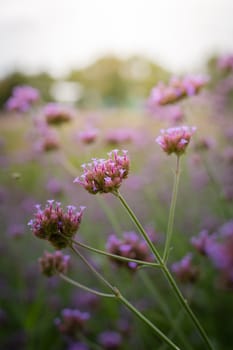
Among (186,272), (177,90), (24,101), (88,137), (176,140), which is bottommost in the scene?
(186,272)

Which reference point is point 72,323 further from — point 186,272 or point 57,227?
point 57,227

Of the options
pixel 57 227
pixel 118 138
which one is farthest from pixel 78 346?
pixel 57 227

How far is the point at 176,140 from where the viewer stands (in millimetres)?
1763

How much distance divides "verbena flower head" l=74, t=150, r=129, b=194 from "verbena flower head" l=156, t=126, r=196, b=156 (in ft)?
0.80

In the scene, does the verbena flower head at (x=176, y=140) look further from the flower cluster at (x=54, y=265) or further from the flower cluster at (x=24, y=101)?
the flower cluster at (x=24, y=101)

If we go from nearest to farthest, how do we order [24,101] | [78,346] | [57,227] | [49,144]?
[57,227], [78,346], [49,144], [24,101]

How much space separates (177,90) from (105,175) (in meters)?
1.33

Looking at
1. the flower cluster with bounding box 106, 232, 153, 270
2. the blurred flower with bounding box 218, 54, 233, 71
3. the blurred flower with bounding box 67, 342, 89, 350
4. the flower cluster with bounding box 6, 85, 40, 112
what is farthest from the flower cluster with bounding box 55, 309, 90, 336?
the blurred flower with bounding box 218, 54, 233, 71

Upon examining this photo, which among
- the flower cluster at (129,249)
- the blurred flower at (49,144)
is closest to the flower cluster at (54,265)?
the flower cluster at (129,249)

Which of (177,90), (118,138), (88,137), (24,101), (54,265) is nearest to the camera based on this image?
(54,265)

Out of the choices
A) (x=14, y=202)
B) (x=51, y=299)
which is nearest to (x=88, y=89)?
(x=14, y=202)

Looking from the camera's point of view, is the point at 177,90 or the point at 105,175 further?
the point at 177,90

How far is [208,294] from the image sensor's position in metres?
3.40

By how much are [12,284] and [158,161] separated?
2.66 meters
